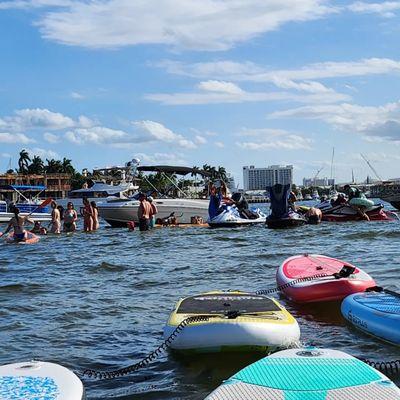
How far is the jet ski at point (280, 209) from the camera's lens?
24.6 meters

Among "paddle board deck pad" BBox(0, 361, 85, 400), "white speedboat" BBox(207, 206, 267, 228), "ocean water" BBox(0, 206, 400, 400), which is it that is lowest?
"ocean water" BBox(0, 206, 400, 400)

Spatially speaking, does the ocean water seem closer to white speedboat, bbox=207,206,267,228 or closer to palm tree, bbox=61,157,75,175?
white speedboat, bbox=207,206,267,228

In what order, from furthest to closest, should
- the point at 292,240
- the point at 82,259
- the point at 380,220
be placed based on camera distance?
the point at 380,220 < the point at 292,240 < the point at 82,259

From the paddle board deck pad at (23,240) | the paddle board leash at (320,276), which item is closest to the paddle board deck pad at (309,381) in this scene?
the paddle board leash at (320,276)

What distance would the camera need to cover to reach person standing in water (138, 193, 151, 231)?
24.8m

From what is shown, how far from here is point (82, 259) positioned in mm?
15938

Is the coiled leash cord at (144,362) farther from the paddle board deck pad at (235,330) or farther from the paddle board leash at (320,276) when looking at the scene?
the paddle board leash at (320,276)

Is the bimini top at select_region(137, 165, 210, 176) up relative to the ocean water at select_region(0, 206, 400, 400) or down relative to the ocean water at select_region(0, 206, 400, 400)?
up

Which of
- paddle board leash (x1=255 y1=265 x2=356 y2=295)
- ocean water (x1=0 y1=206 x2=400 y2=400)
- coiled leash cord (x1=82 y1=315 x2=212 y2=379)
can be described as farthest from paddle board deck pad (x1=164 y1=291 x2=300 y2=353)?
paddle board leash (x1=255 y1=265 x2=356 y2=295)

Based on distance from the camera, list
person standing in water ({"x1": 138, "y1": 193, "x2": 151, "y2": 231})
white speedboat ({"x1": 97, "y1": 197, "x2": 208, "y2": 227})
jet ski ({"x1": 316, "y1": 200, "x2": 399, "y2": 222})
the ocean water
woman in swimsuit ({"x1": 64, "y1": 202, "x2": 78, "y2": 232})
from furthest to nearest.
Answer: white speedboat ({"x1": 97, "y1": 197, "x2": 208, "y2": 227}) → jet ski ({"x1": 316, "y1": 200, "x2": 399, "y2": 222}) → woman in swimsuit ({"x1": 64, "y1": 202, "x2": 78, "y2": 232}) → person standing in water ({"x1": 138, "y1": 193, "x2": 151, "y2": 231}) → the ocean water

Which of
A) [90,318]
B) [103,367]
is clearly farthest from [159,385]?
[90,318]

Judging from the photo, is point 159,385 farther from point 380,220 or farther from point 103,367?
point 380,220

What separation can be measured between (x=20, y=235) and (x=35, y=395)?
1715 centimetres

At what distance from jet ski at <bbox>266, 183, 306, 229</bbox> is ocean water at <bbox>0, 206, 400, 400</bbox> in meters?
2.66
